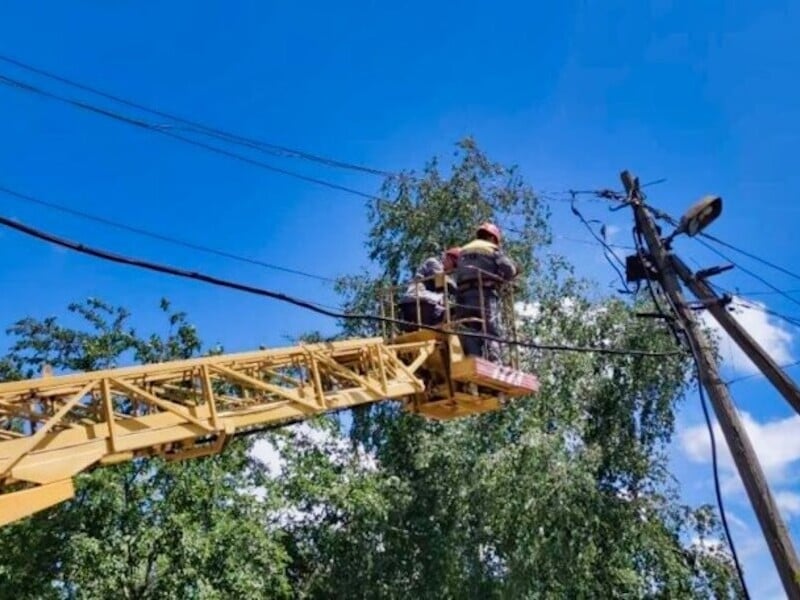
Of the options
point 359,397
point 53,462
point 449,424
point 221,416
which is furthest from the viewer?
point 449,424

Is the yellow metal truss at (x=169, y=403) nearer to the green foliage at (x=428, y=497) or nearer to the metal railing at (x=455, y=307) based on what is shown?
the metal railing at (x=455, y=307)

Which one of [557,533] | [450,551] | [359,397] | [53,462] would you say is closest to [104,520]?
[450,551]

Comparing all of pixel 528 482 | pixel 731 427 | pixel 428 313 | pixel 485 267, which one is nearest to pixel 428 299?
pixel 428 313

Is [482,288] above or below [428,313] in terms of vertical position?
above

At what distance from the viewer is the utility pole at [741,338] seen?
395 inches

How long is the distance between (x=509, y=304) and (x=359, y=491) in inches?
374

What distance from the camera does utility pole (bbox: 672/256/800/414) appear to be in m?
10.0

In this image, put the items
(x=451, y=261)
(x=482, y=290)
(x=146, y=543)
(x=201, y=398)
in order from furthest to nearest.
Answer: (x=146, y=543) → (x=451, y=261) → (x=482, y=290) → (x=201, y=398)

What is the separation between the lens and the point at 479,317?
931cm

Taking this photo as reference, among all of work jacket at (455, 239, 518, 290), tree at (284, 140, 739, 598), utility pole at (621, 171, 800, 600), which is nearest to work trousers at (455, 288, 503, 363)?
work jacket at (455, 239, 518, 290)

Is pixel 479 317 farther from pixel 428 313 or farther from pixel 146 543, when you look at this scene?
pixel 146 543

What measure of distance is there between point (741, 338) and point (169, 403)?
21.2 feet

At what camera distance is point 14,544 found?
16.3 m

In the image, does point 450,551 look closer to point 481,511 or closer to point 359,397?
point 481,511
